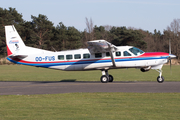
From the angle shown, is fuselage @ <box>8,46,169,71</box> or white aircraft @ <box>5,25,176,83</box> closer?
white aircraft @ <box>5,25,176,83</box>

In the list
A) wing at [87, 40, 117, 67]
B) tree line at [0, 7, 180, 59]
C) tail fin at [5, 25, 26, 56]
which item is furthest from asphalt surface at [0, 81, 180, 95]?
tree line at [0, 7, 180, 59]

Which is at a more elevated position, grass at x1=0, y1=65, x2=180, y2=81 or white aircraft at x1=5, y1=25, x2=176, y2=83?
white aircraft at x1=5, y1=25, x2=176, y2=83

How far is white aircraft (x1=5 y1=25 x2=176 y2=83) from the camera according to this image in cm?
1919

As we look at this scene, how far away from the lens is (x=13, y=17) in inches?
2965

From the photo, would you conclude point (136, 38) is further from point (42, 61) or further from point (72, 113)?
point (72, 113)

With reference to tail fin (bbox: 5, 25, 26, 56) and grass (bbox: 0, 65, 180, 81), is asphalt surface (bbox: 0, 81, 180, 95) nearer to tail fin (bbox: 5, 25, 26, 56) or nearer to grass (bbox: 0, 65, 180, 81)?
tail fin (bbox: 5, 25, 26, 56)

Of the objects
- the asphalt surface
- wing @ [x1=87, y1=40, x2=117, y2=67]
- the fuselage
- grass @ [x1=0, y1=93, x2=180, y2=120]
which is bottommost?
the asphalt surface

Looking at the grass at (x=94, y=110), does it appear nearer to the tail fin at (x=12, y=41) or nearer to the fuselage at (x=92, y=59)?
the fuselage at (x=92, y=59)

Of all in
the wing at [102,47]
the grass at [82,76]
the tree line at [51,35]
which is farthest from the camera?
the tree line at [51,35]

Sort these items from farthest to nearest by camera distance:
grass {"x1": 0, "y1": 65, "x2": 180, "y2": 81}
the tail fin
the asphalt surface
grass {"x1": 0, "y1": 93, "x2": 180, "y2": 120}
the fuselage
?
1. grass {"x1": 0, "y1": 65, "x2": 180, "y2": 81}
2. the tail fin
3. the fuselage
4. the asphalt surface
5. grass {"x1": 0, "y1": 93, "x2": 180, "y2": 120}

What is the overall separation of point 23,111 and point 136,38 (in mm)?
61533

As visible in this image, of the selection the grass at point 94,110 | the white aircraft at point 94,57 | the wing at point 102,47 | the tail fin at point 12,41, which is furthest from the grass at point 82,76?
the grass at point 94,110

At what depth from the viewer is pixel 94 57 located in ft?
65.9

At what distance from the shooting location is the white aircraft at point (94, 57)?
1919 centimetres
